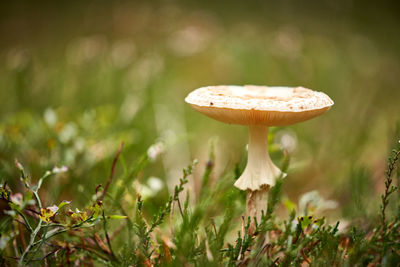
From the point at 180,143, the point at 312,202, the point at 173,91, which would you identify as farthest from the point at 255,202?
the point at 173,91

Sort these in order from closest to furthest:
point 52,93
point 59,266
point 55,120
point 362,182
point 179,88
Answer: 1. point 59,266
2. point 362,182
3. point 55,120
4. point 52,93
5. point 179,88

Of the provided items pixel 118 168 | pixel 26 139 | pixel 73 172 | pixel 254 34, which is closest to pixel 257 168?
pixel 73 172

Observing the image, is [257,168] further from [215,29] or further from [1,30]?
[1,30]

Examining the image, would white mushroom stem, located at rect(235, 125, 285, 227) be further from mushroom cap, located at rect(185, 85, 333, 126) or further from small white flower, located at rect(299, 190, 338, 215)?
small white flower, located at rect(299, 190, 338, 215)

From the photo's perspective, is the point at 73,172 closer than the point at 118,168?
Yes

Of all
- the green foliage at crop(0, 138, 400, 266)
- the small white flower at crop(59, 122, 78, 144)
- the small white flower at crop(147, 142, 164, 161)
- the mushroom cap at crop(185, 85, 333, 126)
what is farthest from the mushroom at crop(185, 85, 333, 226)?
the small white flower at crop(59, 122, 78, 144)
